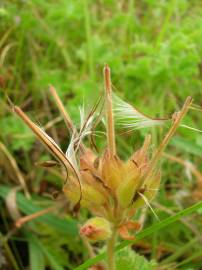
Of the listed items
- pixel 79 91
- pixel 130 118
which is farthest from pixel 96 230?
pixel 79 91

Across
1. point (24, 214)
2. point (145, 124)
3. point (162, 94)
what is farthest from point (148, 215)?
point (145, 124)

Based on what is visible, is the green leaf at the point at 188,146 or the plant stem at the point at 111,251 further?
the green leaf at the point at 188,146

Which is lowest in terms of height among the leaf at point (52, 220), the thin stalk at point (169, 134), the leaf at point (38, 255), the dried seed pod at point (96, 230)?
the leaf at point (38, 255)

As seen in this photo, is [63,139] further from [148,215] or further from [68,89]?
[148,215]

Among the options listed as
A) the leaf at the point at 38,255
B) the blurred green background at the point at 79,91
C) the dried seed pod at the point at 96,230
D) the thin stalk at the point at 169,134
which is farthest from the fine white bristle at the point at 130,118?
the leaf at the point at 38,255

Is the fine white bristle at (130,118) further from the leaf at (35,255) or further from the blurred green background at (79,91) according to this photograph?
the leaf at (35,255)

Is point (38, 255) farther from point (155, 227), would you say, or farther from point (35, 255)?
point (155, 227)

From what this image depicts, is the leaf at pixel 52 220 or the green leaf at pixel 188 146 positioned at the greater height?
the green leaf at pixel 188 146
